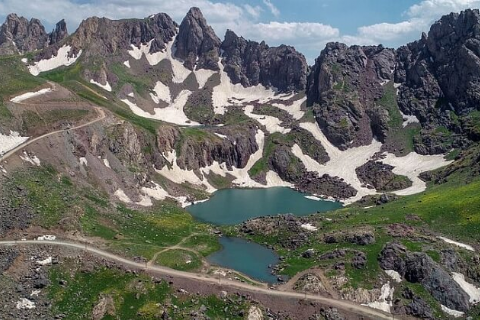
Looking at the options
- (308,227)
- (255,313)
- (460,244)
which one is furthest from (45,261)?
(460,244)

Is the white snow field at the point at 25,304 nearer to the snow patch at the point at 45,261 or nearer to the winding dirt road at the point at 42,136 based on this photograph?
the snow patch at the point at 45,261

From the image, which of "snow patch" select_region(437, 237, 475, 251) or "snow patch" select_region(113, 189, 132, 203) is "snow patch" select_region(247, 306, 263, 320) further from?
"snow patch" select_region(113, 189, 132, 203)

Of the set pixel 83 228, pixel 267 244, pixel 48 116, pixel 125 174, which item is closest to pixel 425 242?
pixel 267 244

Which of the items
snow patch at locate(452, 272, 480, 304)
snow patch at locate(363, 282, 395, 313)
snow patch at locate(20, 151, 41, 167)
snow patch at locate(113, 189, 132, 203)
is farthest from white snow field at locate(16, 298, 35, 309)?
snow patch at locate(452, 272, 480, 304)

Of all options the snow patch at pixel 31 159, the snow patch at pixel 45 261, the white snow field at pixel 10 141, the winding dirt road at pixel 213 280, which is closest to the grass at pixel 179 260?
the winding dirt road at pixel 213 280

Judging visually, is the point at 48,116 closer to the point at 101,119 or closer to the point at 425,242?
the point at 101,119

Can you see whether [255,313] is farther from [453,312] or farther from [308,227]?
[308,227]
